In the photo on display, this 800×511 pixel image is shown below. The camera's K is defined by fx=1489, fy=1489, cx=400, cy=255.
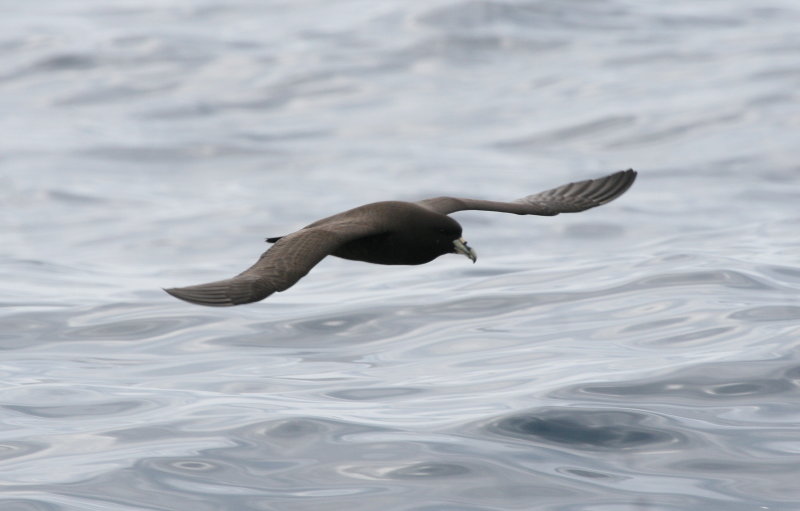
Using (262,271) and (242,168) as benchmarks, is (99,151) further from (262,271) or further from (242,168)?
(262,271)

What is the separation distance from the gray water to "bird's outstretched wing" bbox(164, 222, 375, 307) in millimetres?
1567

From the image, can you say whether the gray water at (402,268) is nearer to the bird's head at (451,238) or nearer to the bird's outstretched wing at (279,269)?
the bird's head at (451,238)

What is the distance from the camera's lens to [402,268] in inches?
616

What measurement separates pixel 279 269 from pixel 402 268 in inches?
299

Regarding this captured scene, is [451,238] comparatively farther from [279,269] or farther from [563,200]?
[563,200]

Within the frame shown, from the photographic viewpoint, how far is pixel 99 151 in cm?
2291

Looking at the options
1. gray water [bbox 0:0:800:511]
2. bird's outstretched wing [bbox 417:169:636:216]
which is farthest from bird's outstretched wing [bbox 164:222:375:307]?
gray water [bbox 0:0:800:511]

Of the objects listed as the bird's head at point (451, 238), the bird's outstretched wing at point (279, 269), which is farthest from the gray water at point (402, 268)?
the bird's outstretched wing at point (279, 269)

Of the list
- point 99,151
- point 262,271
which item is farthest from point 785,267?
point 99,151

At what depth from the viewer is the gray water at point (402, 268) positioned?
9.45m

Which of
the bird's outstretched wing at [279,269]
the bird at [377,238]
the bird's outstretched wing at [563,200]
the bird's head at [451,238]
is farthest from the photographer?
the bird's outstretched wing at [563,200]

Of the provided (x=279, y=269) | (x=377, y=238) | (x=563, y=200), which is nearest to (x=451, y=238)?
(x=377, y=238)

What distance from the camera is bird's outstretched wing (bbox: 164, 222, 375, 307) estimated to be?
752 centimetres

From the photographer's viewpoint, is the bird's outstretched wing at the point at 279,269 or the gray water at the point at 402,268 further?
the gray water at the point at 402,268
